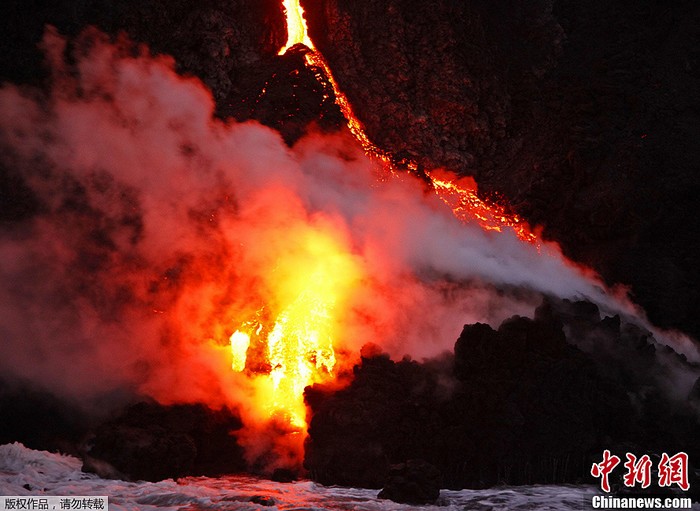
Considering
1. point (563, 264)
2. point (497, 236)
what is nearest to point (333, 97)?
point (497, 236)

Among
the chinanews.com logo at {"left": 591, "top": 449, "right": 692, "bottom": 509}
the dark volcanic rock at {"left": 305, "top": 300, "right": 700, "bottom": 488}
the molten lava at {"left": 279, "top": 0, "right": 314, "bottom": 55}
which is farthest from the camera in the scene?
the molten lava at {"left": 279, "top": 0, "right": 314, "bottom": 55}

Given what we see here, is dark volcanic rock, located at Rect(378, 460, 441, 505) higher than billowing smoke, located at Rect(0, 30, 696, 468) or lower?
lower

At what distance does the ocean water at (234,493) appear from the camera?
1409 cm

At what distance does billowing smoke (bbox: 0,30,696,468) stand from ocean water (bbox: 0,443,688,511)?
310 cm

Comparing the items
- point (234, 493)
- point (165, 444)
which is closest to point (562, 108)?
point (165, 444)

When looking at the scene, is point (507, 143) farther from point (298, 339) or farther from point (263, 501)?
point (263, 501)

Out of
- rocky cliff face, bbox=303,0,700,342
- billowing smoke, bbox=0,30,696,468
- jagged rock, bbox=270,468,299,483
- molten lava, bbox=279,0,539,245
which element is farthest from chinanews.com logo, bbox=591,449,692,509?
molten lava, bbox=279,0,539,245

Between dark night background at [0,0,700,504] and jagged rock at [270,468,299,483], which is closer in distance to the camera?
dark night background at [0,0,700,504]

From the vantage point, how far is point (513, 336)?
1698 centimetres

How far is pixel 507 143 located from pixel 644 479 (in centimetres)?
1842

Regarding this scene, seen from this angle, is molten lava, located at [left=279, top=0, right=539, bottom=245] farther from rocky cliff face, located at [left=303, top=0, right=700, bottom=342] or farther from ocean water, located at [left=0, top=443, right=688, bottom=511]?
ocean water, located at [left=0, top=443, right=688, bottom=511]

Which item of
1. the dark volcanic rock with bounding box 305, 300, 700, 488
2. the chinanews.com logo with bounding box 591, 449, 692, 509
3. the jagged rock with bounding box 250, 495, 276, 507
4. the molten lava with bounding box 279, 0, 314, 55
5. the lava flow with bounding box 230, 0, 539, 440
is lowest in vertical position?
the jagged rock with bounding box 250, 495, 276, 507

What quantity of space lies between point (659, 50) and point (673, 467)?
58.7ft

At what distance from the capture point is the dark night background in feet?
52.9
